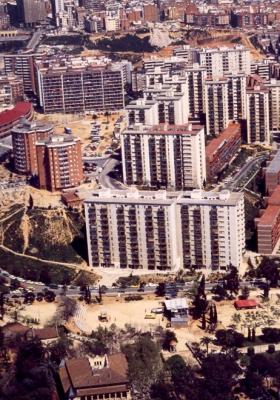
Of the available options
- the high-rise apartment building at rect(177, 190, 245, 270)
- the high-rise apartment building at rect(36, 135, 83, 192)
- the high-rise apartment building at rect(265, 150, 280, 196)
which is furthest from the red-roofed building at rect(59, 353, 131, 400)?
the high-rise apartment building at rect(265, 150, 280, 196)

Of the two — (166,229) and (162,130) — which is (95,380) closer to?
(166,229)

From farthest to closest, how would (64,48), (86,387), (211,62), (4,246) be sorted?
1. (64,48)
2. (211,62)
3. (4,246)
4. (86,387)

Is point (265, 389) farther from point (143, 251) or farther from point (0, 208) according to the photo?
point (0, 208)

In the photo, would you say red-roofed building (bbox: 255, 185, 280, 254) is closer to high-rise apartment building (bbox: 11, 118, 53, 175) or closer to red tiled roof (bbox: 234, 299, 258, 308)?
red tiled roof (bbox: 234, 299, 258, 308)

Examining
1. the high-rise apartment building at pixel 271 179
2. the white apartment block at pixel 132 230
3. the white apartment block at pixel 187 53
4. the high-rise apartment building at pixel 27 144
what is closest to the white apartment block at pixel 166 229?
the white apartment block at pixel 132 230

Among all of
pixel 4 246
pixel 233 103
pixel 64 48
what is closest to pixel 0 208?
pixel 4 246
